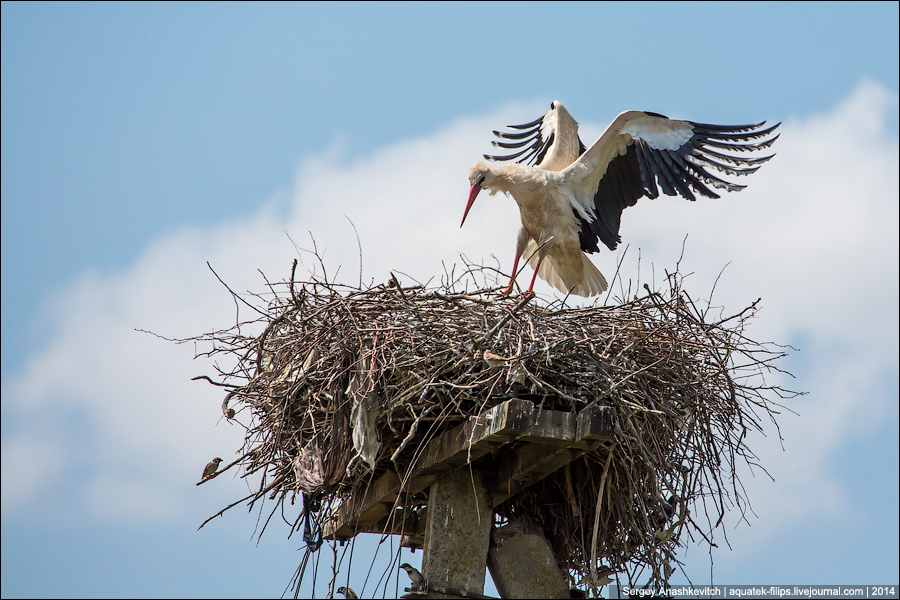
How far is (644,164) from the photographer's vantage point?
580 cm

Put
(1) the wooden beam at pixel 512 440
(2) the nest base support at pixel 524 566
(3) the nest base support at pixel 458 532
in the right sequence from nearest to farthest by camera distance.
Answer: (1) the wooden beam at pixel 512 440 < (3) the nest base support at pixel 458 532 < (2) the nest base support at pixel 524 566

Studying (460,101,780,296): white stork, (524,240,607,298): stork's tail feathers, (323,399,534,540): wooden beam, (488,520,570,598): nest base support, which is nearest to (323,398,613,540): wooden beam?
(323,399,534,540): wooden beam

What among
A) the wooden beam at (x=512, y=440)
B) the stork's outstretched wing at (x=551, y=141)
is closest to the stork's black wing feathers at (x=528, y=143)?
the stork's outstretched wing at (x=551, y=141)

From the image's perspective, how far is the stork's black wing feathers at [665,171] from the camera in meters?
5.60

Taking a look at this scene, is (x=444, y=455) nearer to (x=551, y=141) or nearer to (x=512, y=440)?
(x=512, y=440)

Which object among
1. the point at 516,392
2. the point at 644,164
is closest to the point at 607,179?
the point at 644,164

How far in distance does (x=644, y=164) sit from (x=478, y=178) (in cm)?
108

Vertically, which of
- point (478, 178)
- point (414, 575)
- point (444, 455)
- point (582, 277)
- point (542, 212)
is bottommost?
point (414, 575)

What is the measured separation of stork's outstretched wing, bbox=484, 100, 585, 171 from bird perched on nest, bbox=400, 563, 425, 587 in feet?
11.0

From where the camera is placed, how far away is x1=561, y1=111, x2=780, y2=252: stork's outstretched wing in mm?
5633

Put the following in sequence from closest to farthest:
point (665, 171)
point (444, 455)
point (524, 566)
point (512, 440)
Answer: point (512, 440) < point (444, 455) < point (524, 566) < point (665, 171)

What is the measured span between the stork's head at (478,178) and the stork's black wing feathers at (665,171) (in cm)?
64

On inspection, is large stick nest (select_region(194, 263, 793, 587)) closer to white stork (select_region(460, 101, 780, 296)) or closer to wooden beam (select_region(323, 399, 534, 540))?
wooden beam (select_region(323, 399, 534, 540))

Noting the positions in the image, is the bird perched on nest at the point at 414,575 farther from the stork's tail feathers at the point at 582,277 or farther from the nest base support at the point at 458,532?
the stork's tail feathers at the point at 582,277
